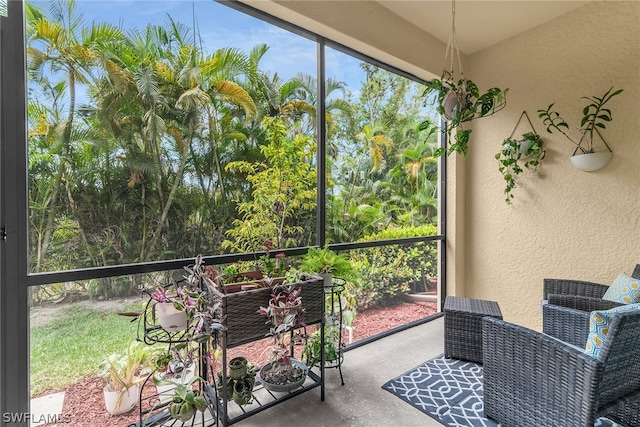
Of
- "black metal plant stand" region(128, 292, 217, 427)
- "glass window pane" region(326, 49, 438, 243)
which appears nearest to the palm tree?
"black metal plant stand" region(128, 292, 217, 427)

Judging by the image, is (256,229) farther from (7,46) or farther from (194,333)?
(7,46)

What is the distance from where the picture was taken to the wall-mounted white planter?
2.52m

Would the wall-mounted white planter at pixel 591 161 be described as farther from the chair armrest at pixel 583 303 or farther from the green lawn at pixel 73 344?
the green lawn at pixel 73 344

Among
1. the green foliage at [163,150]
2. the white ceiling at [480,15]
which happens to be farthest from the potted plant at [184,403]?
the white ceiling at [480,15]

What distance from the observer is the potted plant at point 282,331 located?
1.58 m

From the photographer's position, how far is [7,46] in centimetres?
137

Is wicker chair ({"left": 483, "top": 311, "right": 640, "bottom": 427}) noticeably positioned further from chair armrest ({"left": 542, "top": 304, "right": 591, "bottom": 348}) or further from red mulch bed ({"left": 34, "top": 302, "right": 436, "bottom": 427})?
red mulch bed ({"left": 34, "top": 302, "right": 436, "bottom": 427})

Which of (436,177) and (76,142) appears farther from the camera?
(436,177)

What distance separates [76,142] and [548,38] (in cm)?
396

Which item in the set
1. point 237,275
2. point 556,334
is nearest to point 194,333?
point 237,275

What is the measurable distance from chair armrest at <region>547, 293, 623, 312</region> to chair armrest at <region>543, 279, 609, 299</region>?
531mm

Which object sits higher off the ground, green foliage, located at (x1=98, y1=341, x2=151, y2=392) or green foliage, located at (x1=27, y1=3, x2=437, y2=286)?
green foliage, located at (x1=27, y1=3, x2=437, y2=286)

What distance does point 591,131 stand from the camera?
2.61m

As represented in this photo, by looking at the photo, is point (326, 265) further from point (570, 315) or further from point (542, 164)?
point (542, 164)
